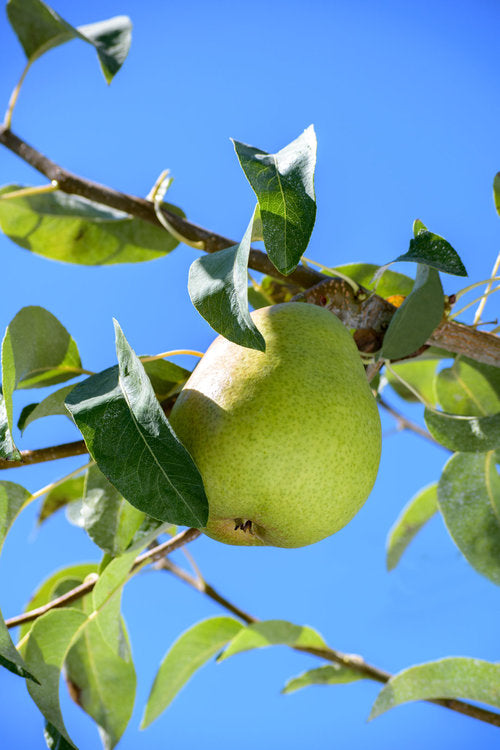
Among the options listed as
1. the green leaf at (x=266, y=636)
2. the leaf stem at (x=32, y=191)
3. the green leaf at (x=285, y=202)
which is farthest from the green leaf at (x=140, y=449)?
the green leaf at (x=266, y=636)

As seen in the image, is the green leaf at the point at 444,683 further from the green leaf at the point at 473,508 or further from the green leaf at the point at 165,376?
the green leaf at the point at 165,376

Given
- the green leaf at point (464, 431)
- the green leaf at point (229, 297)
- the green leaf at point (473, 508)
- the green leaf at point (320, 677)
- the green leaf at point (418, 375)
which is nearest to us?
the green leaf at point (229, 297)

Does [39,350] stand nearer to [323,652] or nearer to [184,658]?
[184,658]

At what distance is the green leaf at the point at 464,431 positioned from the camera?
67 centimetres

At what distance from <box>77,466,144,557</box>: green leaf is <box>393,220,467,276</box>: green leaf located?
1.03 ft

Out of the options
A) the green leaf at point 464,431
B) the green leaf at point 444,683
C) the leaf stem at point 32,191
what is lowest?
the green leaf at point 444,683

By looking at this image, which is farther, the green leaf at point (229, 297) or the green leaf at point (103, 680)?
the green leaf at point (103, 680)

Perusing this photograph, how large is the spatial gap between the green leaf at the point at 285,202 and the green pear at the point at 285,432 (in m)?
0.09

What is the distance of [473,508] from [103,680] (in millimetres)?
430

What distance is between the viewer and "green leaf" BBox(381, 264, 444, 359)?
575mm

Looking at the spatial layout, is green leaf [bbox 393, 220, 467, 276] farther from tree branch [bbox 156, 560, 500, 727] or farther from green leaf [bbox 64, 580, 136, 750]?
tree branch [bbox 156, 560, 500, 727]

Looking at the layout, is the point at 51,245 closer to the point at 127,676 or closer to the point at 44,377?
the point at 44,377

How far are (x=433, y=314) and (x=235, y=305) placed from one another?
0.74 feet

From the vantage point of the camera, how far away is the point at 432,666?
714mm
